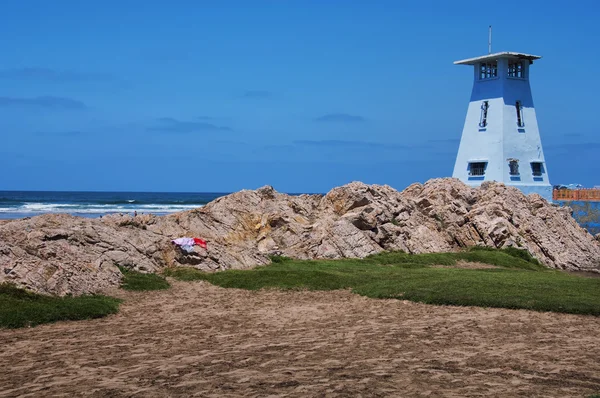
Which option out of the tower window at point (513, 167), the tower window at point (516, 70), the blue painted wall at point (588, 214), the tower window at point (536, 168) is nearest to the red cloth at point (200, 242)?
the tower window at point (513, 167)

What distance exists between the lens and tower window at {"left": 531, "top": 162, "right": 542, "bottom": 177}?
44.8m

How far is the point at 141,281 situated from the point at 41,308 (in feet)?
15.2

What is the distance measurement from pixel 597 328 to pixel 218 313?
28.0ft

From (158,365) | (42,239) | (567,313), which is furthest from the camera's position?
(42,239)

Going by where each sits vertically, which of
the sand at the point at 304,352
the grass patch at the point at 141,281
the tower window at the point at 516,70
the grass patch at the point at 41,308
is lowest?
the sand at the point at 304,352

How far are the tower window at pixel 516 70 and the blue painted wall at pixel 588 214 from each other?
8.87 meters

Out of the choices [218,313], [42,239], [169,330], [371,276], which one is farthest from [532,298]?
[42,239]

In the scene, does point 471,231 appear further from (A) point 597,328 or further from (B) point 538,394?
(B) point 538,394

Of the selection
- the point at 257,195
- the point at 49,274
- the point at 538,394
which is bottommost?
the point at 538,394

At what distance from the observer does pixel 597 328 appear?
15281 millimetres

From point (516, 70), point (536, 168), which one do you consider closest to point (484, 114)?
point (516, 70)

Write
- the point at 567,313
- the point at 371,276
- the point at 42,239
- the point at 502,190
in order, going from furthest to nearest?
the point at 502,190, the point at 371,276, the point at 42,239, the point at 567,313

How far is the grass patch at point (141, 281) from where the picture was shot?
19.8m

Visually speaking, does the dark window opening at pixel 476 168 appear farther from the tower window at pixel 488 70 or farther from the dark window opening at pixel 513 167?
the tower window at pixel 488 70
